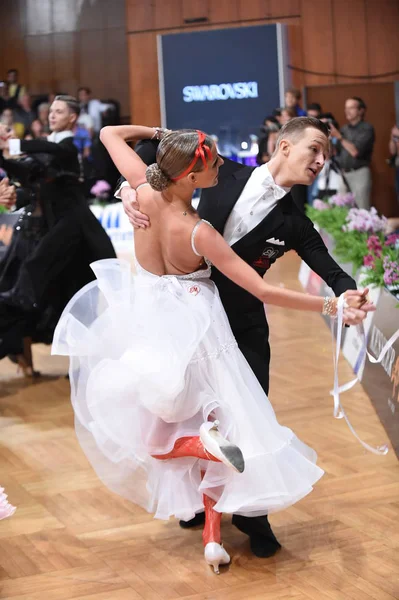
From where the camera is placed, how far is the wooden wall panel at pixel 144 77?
1377cm

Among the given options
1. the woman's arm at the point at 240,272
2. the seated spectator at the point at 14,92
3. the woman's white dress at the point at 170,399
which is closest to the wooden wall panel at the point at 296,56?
the seated spectator at the point at 14,92

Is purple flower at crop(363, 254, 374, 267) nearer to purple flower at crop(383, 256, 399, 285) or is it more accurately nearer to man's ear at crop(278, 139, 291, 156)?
purple flower at crop(383, 256, 399, 285)

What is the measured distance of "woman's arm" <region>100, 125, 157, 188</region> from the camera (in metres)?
3.08

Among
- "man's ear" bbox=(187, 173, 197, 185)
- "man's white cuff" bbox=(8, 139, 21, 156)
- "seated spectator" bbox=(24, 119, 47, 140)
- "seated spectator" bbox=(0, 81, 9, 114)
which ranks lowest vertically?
"man's ear" bbox=(187, 173, 197, 185)

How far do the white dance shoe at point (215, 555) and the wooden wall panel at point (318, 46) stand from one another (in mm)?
10973

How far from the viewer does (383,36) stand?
13.0 m

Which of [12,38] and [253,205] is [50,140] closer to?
[253,205]

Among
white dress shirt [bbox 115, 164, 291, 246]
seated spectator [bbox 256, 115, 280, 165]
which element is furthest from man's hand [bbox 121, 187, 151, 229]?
seated spectator [bbox 256, 115, 280, 165]

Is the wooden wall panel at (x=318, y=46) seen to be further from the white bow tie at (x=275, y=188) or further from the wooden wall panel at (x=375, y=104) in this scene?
the white bow tie at (x=275, y=188)

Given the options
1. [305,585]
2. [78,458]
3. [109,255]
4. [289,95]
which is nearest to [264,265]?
[305,585]

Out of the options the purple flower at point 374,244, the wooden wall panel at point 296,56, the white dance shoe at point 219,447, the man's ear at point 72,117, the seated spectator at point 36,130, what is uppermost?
the wooden wall panel at point 296,56

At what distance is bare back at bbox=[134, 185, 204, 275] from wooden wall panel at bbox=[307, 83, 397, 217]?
34.3 ft

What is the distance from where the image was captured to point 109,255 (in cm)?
568

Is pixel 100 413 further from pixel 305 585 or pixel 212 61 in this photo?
pixel 212 61
